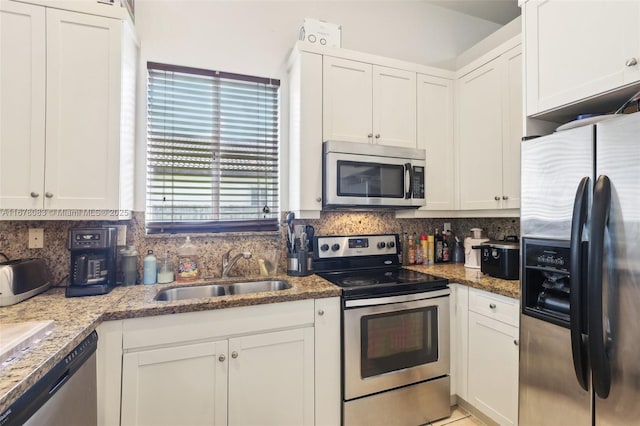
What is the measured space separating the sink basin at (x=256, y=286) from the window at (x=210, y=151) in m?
0.42

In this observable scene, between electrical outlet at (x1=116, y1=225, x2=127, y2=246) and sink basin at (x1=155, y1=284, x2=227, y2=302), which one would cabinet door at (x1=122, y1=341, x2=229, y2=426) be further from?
electrical outlet at (x1=116, y1=225, x2=127, y2=246)

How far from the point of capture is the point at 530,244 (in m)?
1.49

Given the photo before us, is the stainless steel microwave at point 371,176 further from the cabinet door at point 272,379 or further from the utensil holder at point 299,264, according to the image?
the cabinet door at point 272,379

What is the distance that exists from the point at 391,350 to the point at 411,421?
0.48 meters

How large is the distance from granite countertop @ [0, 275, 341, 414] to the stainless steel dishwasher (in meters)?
0.04

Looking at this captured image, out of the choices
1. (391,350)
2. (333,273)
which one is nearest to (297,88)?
(333,273)

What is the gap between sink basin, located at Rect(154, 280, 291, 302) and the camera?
6.26ft

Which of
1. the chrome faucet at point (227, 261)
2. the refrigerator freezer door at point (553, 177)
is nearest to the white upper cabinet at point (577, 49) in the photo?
the refrigerator freezer door at point (553, 177)

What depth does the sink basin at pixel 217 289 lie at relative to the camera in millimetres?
1908

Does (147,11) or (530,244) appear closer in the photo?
(530,244)

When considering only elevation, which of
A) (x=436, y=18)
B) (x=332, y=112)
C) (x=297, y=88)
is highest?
(x=436, y=18)

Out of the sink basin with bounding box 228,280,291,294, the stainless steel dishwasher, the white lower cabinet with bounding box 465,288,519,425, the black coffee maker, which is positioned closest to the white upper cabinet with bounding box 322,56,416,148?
the sink basin with bounding box 228,280,291,294

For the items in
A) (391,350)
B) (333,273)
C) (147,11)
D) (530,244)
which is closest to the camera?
(530,244)

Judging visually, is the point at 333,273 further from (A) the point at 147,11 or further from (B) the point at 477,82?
(A) the point at 147,11
